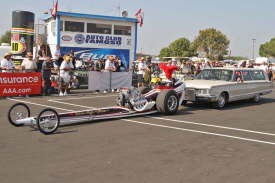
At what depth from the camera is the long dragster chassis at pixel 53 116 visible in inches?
301

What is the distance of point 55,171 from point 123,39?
21.7 meters

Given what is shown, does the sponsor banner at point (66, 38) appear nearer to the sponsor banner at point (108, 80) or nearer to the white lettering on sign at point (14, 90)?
the sponsor banner at point (108, 80)

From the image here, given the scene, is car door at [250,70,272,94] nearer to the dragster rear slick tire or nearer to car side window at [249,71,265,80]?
car side window at [249,71,265,80]

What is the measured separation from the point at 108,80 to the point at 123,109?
8.44 metres

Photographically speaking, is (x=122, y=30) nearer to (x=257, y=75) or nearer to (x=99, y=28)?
(x=99, y=28)

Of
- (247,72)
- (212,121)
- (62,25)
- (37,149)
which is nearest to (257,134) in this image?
(212,121)

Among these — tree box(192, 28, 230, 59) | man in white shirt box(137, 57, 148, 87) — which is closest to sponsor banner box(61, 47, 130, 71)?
man in white shirt box(137, 57, 148, 87)

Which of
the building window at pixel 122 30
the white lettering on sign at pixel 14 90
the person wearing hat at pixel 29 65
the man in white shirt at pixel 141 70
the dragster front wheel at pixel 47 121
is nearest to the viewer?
the dragster front wheel at pixel 47 121

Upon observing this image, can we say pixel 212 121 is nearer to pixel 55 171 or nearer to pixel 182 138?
pixel 182 138

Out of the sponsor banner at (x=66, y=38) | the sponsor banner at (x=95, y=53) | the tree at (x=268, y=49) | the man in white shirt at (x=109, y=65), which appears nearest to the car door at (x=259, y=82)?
the man in white shirt at (x=109, y=65)

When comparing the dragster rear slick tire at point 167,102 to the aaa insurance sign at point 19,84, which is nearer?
the dragster rear slick tire at point 167,102

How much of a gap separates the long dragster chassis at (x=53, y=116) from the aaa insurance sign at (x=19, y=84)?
619cm

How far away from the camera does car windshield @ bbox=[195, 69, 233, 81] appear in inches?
529

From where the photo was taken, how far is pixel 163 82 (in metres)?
11.3
